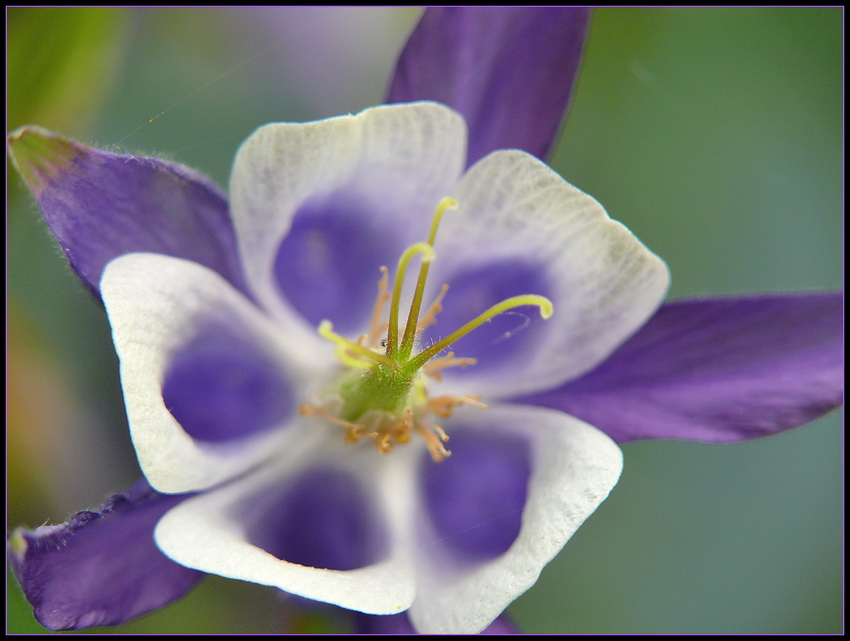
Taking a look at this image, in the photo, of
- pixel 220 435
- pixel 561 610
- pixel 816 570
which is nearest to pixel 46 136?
pixel 220 435

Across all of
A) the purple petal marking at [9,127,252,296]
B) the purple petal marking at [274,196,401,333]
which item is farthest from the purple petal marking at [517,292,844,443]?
the purple petal marking at [9,127,252,296]

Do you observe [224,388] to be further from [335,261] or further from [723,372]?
[723,372]

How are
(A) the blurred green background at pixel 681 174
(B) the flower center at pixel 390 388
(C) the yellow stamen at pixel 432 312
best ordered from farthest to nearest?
(A) the blurred green background at pixel 681 174
(C) the yellow stamen at pixel 432 312
(B) the flower center at pixel 390 388

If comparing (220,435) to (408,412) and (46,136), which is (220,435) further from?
(46,136)

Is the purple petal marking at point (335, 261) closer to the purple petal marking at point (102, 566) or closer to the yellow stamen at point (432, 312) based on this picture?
the yellow stamen at point (432, 312)

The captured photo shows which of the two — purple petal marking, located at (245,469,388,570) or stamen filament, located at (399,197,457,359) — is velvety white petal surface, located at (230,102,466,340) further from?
purple petal marking, located at (245,469,388,570)

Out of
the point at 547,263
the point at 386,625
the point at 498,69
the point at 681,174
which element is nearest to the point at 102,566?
the point at 386,625

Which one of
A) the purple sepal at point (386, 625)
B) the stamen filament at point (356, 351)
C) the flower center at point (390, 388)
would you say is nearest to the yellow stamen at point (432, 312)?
the flower center at point (390, 388)

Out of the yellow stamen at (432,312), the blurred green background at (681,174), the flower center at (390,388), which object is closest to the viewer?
the flower center at (390,388)

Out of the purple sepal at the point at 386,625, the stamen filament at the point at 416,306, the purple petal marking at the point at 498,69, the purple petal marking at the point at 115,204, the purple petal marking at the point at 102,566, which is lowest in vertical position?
the purple sepal at the point at 386,625
